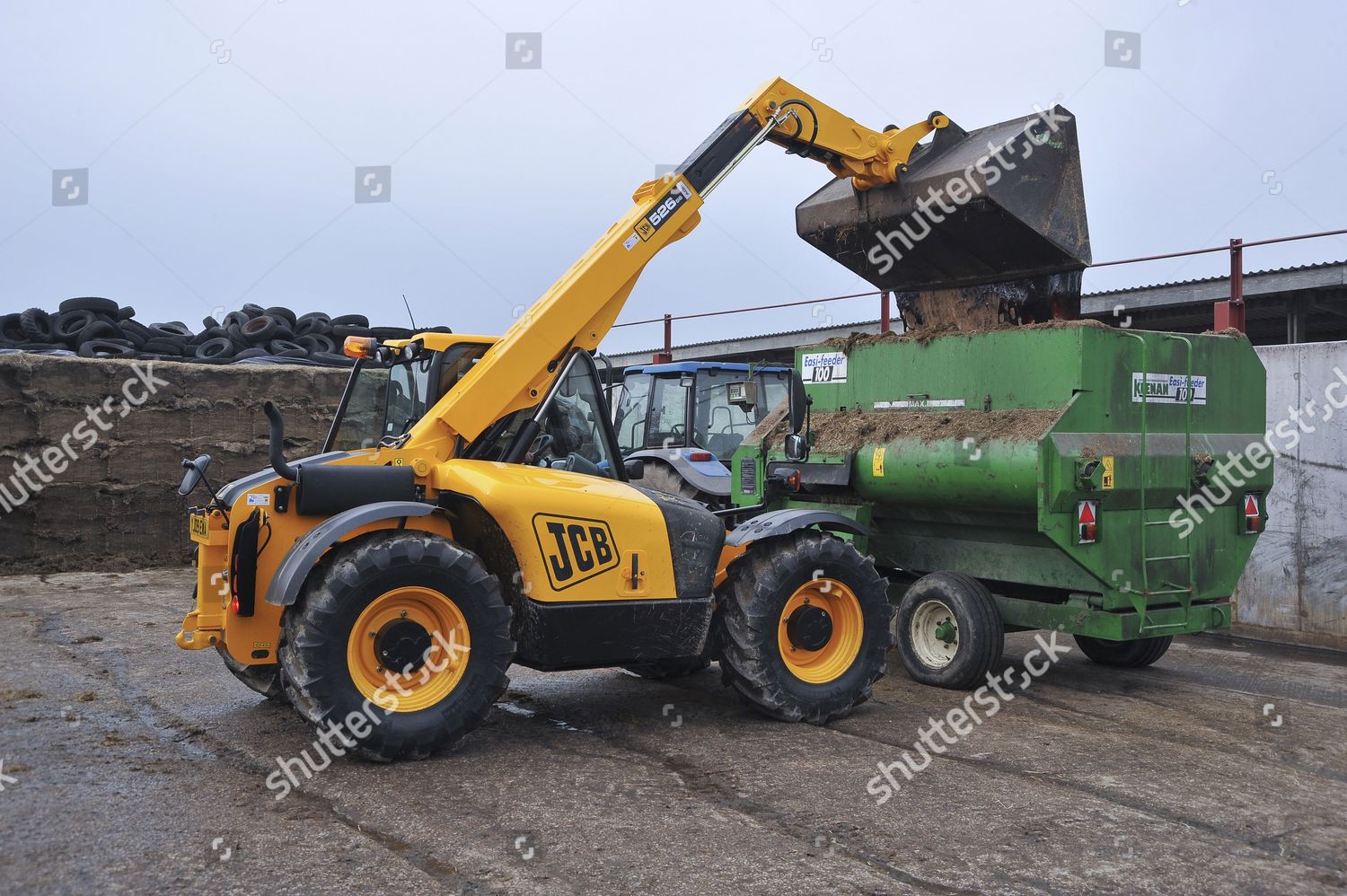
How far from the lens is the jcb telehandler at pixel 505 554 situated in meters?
5.49

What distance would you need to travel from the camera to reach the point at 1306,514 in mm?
9531

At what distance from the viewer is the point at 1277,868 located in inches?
167

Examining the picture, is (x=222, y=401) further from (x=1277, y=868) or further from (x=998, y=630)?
(x=1277, y=868)

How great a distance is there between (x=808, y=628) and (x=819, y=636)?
0.10 m

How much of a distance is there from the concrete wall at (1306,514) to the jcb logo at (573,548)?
256 inches

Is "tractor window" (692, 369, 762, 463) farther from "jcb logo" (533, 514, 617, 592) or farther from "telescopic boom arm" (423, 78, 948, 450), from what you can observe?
"jcb logo" (533, 514, 617, 592)

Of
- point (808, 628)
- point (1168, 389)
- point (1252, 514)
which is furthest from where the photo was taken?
point (1252, 514)

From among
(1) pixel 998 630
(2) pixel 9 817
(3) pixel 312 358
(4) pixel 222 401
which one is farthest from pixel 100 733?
(3) pixel 312 358

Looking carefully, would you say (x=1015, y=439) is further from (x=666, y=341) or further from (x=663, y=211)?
(x=666, y=341)

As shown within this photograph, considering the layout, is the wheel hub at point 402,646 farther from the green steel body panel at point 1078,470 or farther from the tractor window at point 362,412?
the green steel body panel at point 1078,470

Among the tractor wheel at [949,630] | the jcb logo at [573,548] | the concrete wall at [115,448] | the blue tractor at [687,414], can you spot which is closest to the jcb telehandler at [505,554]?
the jcb logo at [573,548]

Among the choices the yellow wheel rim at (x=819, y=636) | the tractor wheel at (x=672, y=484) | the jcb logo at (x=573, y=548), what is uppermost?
the tractor wheel at (x=672, y=484)

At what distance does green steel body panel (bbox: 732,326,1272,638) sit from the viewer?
6.95m

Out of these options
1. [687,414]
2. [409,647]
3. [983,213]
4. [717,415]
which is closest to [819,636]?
[409,647]
